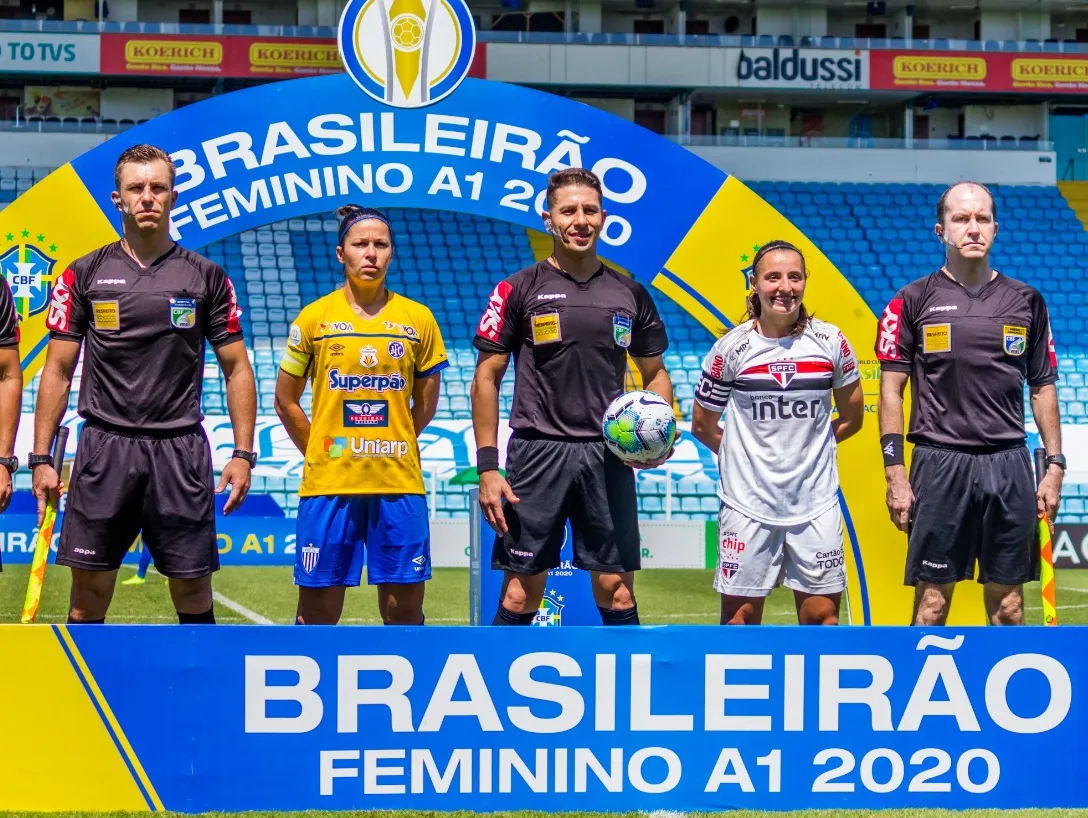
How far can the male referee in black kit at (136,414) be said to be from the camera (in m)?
4.51

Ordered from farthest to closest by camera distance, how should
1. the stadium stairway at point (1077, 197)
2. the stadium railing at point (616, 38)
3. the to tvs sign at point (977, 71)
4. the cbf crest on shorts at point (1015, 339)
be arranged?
the to tvs sign at point (977, 71) < the stadium stairway at point (1077, 197) < the stadium railing at point (616, 38) < the cbf crest on shorts at point (1015, 339)

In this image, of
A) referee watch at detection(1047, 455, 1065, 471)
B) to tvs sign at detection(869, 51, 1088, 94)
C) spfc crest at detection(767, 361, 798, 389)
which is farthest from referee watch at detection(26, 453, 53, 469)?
to tvs sign at detection(869, 51, 1088, 94)

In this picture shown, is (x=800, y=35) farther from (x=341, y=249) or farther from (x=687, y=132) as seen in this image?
(x=341, y=249)

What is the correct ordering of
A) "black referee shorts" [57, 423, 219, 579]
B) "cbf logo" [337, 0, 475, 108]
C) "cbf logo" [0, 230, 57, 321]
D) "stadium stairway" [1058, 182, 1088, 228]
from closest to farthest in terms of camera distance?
"black referee shorts" [57, 423, 219, 579], "cbf logo" [0, 230, 57, 321], "cbf logo" [337, 0, 475, 108], "stadium stairway" [1058, 182, 1088, 228]

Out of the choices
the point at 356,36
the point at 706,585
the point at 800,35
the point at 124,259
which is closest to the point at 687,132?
the point at 800,35

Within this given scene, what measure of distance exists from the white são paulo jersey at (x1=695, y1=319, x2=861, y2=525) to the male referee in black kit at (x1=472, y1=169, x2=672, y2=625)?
0.94ft

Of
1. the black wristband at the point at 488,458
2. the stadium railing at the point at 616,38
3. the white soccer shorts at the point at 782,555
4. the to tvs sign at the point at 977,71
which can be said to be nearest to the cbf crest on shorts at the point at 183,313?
the black wristband at the point at 488,458

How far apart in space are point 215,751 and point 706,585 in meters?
7.74

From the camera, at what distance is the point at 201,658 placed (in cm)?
381

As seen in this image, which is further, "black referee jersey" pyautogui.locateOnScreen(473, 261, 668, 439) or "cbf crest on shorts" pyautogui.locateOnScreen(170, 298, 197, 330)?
"black referee jersey" pyautogui.locateOnScreen(473, 261, 668, 439)

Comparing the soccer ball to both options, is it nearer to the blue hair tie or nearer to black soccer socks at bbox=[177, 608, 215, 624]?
the blue hair tie

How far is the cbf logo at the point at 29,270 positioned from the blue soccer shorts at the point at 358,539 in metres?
1.80

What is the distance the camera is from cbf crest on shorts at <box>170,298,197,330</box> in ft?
14.9

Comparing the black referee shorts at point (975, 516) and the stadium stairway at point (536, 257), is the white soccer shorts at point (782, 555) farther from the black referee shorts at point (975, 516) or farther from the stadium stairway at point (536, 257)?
the stadium stairway at point (536, 257)
